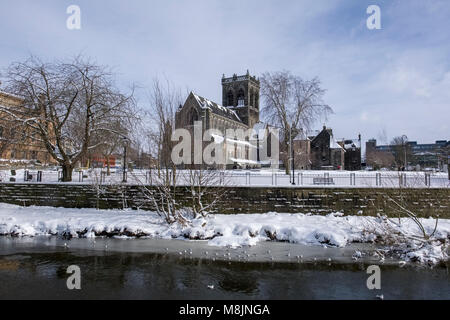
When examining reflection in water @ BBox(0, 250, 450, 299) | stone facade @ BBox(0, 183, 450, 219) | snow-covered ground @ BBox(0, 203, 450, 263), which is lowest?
reflection in water @ BBox(0, 250, 450, 299)

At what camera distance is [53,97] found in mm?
20312

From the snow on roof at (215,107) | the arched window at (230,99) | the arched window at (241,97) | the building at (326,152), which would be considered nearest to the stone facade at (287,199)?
the snow on roof at (215,107)

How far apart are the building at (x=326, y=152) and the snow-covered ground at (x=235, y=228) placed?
5299 cm

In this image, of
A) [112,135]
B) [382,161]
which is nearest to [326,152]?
[382,161]

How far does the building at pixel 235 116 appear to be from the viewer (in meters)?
60.6

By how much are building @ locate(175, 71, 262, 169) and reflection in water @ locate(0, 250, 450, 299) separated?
4113cm

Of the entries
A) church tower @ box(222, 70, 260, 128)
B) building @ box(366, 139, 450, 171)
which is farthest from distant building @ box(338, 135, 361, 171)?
church tower @ box(222, 70, 260, 128)

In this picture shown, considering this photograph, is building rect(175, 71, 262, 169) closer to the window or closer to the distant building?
the window

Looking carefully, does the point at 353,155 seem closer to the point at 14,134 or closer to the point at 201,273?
the point at 14,134

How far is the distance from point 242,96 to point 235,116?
7258 millimetres

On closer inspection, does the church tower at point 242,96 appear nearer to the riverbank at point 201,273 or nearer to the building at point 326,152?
the building at point 326,152

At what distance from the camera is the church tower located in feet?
265
